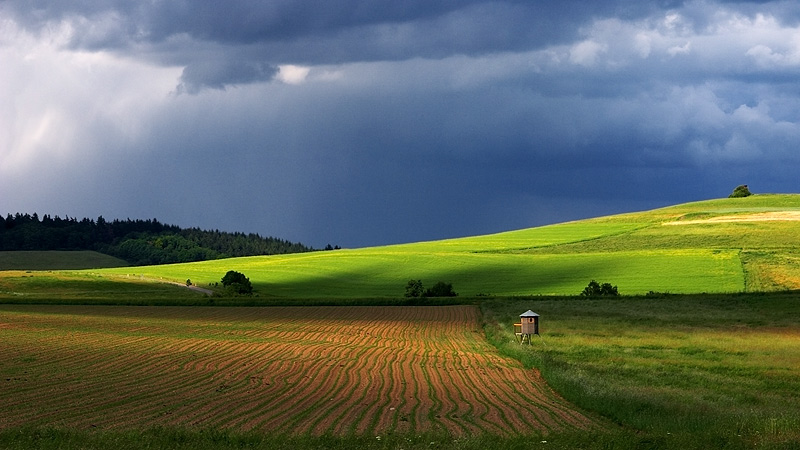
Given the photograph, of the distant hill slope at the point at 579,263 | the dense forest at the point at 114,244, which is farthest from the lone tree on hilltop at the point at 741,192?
the dense forest at the point at 114,244

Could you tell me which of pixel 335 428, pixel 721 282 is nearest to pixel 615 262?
pixel 721 282

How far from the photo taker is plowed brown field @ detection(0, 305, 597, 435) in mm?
17656

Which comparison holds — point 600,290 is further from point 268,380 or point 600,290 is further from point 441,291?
point 268,380

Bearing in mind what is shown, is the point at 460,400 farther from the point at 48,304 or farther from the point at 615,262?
the point at 615,262

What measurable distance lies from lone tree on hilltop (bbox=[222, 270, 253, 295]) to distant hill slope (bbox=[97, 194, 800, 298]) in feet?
8.07

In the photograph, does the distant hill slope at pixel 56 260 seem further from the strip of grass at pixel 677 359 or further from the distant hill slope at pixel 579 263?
the strip of grass at pixel 677 359

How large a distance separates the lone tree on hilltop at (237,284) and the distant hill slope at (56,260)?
268 ft

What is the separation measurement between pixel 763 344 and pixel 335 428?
25882 mm

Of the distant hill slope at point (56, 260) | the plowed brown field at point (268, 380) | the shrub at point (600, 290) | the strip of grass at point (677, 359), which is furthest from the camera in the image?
the distant hill slope at point (56, 260)

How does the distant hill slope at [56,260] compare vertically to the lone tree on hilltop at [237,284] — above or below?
above

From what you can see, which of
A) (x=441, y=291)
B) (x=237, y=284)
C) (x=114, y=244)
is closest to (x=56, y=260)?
(x=114, y=244)

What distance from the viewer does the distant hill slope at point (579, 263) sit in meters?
73.4

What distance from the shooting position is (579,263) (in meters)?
87.1

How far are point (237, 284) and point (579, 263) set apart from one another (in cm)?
3362
